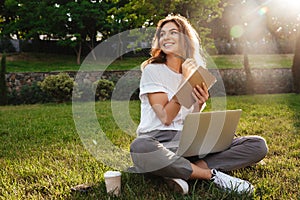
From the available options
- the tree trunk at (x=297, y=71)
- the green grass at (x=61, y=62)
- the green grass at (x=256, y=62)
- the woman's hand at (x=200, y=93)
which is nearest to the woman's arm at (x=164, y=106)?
the woman's hand at (x=200, y=93)

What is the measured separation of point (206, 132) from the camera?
2.10 m

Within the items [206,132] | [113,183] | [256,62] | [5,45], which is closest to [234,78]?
[256,62]

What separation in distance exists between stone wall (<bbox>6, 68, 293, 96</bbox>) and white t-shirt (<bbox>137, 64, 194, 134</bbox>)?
6471 mm

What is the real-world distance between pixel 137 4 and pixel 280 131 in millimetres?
5867

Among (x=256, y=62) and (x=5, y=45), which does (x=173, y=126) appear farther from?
(x=5, y=45)

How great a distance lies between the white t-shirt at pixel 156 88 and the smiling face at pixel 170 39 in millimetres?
125

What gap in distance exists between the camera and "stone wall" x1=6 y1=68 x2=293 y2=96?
31.0 feet

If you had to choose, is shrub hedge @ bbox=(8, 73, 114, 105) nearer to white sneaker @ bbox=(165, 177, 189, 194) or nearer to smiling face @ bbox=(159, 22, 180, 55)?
smiling face @ bbox=(159, 22, 180, 55)

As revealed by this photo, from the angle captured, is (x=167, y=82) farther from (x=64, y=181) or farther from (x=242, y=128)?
(x=242, y=128)

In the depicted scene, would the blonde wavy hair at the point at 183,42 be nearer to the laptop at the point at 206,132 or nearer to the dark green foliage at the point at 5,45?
the laptop at the point at 206,132

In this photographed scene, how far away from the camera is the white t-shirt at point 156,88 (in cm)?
222

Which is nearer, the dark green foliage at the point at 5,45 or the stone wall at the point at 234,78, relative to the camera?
the stone wall at the point at 234,78

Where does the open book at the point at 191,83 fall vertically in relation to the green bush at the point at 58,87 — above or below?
above

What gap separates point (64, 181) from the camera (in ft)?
7.22
